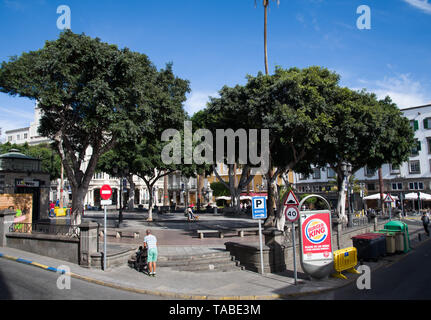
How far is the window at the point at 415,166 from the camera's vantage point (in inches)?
1762

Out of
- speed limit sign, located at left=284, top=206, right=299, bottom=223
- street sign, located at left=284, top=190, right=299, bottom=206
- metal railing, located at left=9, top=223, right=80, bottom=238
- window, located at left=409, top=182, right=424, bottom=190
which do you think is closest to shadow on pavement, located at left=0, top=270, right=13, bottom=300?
metal railing, located at left=9, top=223, right=80, bottom=238

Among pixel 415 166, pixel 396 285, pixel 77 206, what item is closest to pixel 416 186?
pixel 415 166

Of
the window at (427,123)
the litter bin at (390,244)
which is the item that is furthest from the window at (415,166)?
the litter bin at (390,244)

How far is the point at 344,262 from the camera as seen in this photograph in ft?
35.6

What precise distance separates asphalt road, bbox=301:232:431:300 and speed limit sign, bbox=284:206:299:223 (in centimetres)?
234

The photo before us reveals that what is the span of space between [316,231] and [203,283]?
4156mm

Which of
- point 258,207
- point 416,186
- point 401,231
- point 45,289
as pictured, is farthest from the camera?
point 416,186

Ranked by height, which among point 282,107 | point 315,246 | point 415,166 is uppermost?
point 282,107

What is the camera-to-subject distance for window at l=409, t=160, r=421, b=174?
44759mm

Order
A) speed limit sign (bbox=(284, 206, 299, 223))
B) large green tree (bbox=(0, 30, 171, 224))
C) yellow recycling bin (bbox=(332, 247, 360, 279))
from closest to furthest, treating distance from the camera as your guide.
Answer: speed limit sign (bbox=(284, 206, 299, 223)), yellow recycling bin (bbox=(332, 247, 360, 279)), large green tree (bbox=(0, 30, 171, 224))

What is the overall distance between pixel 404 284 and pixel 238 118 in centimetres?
1317

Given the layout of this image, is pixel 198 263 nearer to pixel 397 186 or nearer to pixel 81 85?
pixel 81 85

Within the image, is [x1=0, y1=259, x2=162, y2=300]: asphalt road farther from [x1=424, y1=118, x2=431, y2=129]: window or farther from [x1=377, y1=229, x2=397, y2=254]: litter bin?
[x1=424, y1=118, x2=431, y2=129]: window
